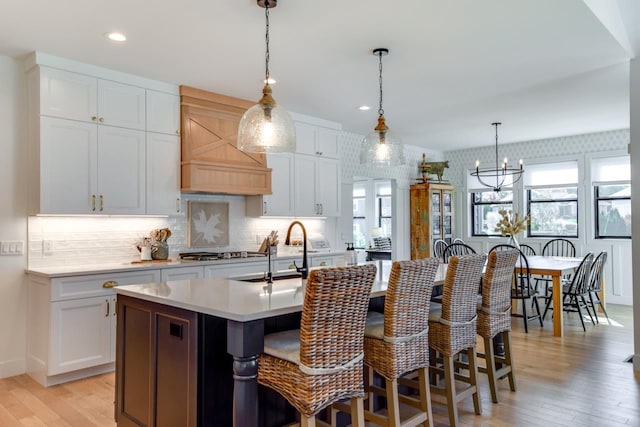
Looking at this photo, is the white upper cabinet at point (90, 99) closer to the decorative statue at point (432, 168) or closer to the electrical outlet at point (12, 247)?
the electrical outlet at point (12, 247)

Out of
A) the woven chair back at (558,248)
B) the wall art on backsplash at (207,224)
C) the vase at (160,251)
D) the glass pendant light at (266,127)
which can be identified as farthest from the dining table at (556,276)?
the vase at (160,251)

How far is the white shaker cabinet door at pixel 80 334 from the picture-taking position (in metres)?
3.54

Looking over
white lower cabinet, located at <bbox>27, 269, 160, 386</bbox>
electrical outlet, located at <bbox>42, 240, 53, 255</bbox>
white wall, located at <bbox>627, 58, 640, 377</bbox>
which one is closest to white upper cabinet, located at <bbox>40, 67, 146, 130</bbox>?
electrical outlet, located at <bbox>42, 240, 53, 255</bbox>

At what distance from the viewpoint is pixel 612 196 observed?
6.95 meters

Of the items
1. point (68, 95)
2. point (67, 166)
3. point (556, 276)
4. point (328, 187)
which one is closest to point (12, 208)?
point (67, 166)

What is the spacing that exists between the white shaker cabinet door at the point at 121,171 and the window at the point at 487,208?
6260 millimetres

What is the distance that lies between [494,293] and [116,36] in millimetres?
3369

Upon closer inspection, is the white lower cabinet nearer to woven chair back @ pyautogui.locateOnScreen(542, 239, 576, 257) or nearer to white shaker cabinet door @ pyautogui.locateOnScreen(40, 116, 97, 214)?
white shaker cabinet door @ pyautogui.locateOnScreen(40, 116, 97, 214)

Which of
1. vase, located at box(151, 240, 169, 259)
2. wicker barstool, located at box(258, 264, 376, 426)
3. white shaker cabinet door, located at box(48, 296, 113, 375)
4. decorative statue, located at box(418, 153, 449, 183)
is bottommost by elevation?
white shaker cabinet door, located at box(48, 296, 113, 375)

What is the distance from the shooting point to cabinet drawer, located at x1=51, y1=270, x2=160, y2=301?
354 centimetres

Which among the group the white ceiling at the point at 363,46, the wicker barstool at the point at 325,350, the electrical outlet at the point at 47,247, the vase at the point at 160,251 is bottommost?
the wicker barstool at the point at 325,350

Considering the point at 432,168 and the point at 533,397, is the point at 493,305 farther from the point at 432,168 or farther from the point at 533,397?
the point at 432,168

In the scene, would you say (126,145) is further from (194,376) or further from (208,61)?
(194,376)

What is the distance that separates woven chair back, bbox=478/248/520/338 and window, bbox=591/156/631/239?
15.6ft
